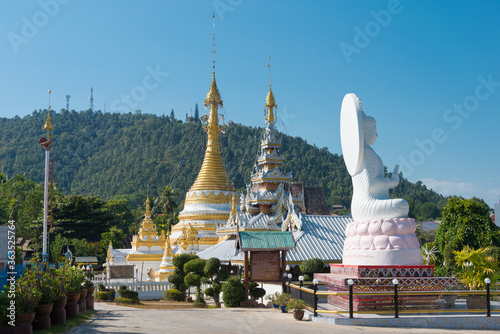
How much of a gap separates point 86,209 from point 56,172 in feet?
346

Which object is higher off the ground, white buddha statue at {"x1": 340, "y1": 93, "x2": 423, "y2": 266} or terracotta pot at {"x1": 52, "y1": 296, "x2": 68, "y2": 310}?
white buddha statue at {"x1": 340, "y1": 93, "x2": 423, "y2": 266}

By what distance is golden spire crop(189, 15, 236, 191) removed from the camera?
56.1m

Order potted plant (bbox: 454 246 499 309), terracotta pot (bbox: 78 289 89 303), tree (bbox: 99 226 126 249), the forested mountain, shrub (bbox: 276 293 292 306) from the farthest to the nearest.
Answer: the forested mountain → tree (bbox: 99 226 126 249) → shrub (bbox: 276 293 292 306) → potted plant (bbox: 454 246 499 309) → terracotta pot (bbox: 78 289 89 303)

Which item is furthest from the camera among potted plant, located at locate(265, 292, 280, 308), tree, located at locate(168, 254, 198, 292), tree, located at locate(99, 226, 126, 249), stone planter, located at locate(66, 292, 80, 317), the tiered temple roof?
tree, located at locate(99, 226, 126, 249)

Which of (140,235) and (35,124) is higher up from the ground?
(35,124)

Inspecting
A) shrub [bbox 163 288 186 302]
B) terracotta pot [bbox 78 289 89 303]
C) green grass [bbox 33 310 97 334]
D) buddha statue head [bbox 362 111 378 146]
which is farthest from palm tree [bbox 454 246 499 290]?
shrub [bbox 163 288 186 302]

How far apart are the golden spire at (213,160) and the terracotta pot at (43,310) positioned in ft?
139

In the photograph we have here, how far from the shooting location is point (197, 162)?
149 m

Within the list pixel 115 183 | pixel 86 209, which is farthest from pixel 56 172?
pixel 86 209

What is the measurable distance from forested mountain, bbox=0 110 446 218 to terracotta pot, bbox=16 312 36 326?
388ft

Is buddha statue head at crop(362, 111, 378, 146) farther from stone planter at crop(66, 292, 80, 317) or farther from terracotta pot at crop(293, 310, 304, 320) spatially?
stone planter at crop(66, 292, 80, 317)

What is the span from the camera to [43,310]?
1288cm

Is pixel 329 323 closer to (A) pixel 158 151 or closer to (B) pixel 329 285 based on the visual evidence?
(B) pixel 329 285

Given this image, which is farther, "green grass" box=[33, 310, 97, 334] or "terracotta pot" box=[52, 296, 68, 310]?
"terracotta pot" box=[52, 296, 68, 310]
